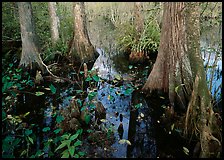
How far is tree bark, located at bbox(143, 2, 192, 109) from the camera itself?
144 inches

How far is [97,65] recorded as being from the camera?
743 centimetres

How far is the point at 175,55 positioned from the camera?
A: 3854 mm

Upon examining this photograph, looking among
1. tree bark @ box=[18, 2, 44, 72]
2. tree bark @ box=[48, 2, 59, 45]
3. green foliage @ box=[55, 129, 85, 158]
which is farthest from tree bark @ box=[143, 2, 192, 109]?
tree bark @ box=[48, 2, 59, 45]

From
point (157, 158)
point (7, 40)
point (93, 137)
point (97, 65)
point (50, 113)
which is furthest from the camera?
point (7, 40)

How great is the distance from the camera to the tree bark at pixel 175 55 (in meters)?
3.65

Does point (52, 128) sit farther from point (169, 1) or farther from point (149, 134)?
point (169, 1)

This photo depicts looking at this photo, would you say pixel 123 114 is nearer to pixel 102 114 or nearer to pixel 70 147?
pixel 102 114

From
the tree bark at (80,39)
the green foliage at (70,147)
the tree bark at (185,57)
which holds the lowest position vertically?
the green foliage at (70,147)

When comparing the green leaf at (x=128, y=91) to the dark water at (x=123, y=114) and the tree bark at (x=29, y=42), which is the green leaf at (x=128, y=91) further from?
the tree bark at (x=29, y=42)

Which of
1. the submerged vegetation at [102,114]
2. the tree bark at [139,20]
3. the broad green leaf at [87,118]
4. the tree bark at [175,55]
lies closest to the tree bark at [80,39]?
the submerged vegetation at [102,114]

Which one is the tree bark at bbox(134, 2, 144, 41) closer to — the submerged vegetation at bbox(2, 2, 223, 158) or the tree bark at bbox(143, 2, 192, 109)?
the submerged vegetation at bbox(2, 2, 223, 158)

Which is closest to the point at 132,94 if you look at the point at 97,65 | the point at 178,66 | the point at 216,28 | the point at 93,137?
the point at 178,66

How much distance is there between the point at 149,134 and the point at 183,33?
1.86m

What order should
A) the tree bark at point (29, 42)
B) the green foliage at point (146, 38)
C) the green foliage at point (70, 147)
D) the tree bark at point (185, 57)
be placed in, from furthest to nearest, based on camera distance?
the green foliage at point (146, 38)
the tree bark at point (29, 42)
the tree bark at point (185, 57)
the green foliage at point (70, 147)
